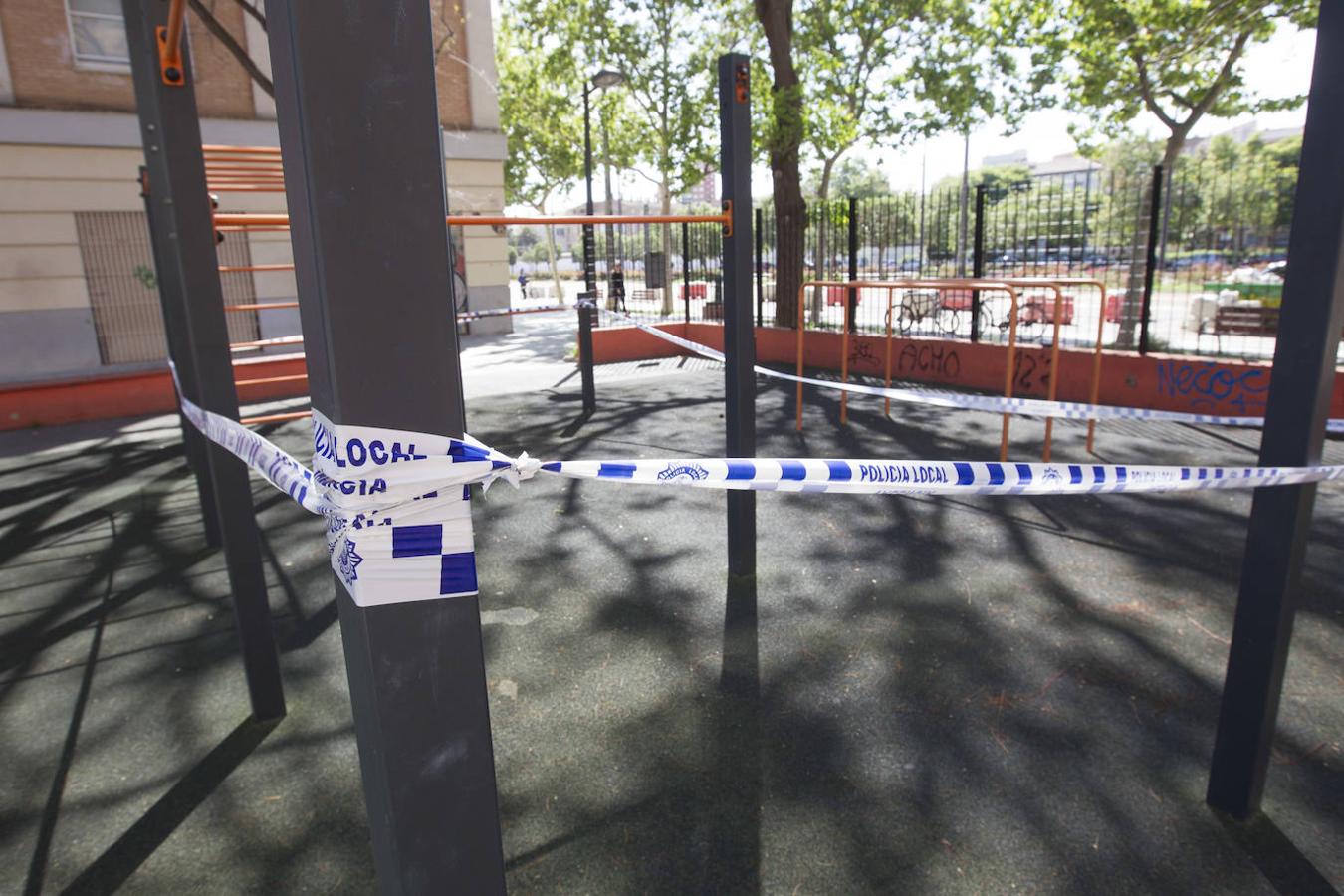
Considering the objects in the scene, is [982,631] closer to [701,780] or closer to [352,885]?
[701,780]

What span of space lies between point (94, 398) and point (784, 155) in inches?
410

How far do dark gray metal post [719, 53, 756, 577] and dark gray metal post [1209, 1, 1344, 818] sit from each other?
1.94m

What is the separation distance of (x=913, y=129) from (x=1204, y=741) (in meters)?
20.8

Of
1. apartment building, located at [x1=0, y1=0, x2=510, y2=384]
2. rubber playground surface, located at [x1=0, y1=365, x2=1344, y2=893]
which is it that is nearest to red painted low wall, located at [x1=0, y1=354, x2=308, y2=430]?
rubber playground surface, located at [x1=0, y1=365, x2=1344, y2=893]

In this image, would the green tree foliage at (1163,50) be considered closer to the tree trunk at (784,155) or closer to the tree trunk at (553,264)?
the tree trunk at (784,155)

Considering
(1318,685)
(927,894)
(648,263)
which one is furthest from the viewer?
(648,263)

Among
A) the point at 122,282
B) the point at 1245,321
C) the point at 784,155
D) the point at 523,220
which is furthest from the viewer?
the point at 122,282

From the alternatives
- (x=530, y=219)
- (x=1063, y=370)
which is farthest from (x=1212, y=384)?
(x=530, y=219)

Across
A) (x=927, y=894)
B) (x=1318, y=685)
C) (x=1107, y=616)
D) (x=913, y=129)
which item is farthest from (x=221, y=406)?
(x=913, y=129)

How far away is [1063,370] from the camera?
9047 millimetres

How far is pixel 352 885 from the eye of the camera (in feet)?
7.33

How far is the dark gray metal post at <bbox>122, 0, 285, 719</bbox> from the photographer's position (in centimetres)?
258

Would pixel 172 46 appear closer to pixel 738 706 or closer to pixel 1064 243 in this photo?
pixel 738 706

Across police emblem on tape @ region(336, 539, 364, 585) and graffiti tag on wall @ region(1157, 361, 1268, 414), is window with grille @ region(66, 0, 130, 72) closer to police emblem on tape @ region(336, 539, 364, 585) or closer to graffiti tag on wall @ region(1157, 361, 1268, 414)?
graffiti tag on wall @ region(1157, 361, 1268, 414)
